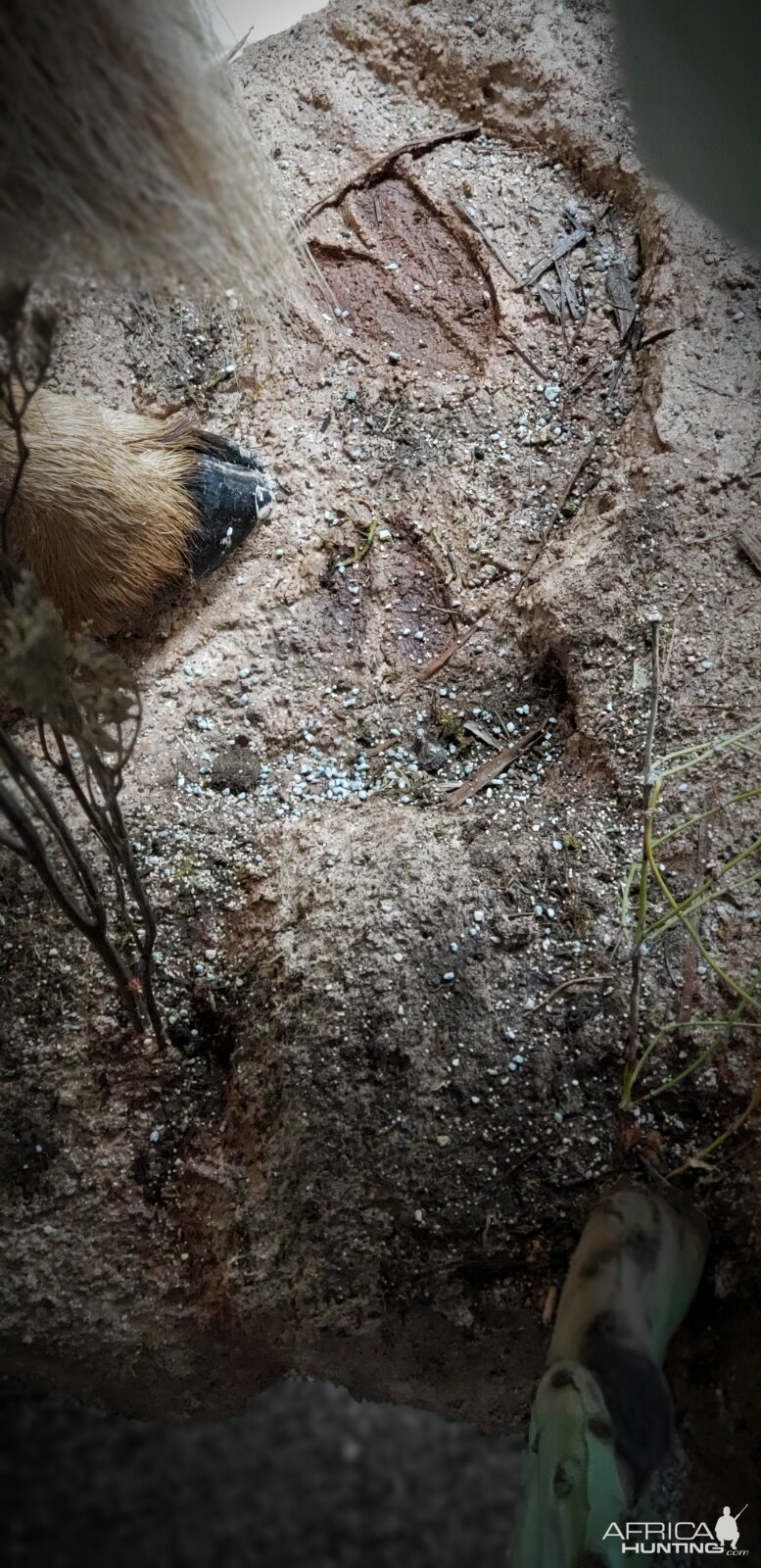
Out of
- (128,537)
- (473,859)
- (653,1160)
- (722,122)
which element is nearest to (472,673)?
(473,859)

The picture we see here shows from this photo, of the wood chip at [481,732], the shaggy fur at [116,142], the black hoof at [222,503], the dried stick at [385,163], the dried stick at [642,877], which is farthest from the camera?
the dried stick at [385,163]

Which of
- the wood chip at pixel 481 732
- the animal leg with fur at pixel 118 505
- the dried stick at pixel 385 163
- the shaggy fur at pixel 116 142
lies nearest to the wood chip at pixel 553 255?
the dried stick at pixel 385 163

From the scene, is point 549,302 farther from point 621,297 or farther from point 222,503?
point 222,503

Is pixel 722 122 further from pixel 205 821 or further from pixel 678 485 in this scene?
pixel 205 821

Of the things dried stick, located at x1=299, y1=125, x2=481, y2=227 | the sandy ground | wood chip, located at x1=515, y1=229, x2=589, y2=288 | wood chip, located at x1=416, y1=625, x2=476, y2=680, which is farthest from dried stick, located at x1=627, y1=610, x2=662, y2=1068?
the sandy ground

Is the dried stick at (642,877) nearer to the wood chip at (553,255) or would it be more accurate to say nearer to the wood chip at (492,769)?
the wood chip at (492,769)

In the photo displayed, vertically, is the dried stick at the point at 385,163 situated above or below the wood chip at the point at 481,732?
above

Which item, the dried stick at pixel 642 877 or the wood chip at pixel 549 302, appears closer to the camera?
the dried stick at pixel 642 877
